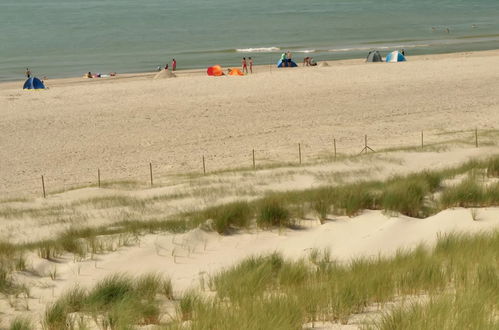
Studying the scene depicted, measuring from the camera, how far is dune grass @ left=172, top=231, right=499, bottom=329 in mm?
4906

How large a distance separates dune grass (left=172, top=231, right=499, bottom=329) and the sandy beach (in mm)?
296

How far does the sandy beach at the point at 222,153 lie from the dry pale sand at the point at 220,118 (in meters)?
0.06

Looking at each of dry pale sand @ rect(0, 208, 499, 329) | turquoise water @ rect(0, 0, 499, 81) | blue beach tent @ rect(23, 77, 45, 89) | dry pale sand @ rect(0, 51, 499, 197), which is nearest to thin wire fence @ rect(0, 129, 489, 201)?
dry pale sand @ rect(0, 51, 499, 197)

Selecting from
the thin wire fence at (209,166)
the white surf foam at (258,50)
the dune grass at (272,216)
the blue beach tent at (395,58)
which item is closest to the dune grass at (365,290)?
the dune grass at (272,216)

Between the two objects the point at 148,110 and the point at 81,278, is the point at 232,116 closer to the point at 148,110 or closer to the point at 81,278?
the point at 148,110

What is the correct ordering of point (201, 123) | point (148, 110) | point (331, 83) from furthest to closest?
point (331, 83) → point (148, 110) → point (201, 123)

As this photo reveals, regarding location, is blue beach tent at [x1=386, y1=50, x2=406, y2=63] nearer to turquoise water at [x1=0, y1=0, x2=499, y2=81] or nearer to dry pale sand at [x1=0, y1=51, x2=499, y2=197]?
dry pale sand at [x1=0, y1=51, x2=499, y2=197]

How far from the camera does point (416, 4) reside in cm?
11225

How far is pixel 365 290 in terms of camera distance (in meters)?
5.83

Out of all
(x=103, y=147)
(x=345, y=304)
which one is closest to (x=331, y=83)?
(x=103, y=147)

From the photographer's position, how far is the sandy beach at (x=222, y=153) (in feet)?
29.1

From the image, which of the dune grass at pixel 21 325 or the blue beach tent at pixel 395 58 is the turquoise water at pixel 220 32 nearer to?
the blue beach tent at pixel 395 58

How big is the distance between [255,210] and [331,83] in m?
21.2

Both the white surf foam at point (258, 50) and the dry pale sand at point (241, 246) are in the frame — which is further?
the white surf foam at point (258, 50)
